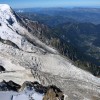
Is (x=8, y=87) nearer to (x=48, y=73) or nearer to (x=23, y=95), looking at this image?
(x=23, y=95)

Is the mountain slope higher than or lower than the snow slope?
lower

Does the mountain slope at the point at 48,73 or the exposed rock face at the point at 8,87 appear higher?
the exposed rock face at the point at 8,87

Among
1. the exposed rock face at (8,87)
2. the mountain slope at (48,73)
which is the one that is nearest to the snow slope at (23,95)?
the exposed rock face at (8,87)

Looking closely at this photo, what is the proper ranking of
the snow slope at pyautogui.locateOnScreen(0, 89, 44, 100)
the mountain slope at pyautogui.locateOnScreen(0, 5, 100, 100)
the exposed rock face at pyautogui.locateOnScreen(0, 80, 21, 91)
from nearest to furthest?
the snow slope at pyautogui.locateOnScreen(0, 89, 44, 100)
the exposed rock face at pyautogui.locateOnScreen(0, 80, 21, 91)
the mountain slope at pyautogui.locateOnScreen(0, 5, 100, 100)

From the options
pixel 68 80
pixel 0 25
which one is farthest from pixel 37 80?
pixel 0 25

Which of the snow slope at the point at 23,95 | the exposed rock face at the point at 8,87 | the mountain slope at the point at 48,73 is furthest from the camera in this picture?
the mountain slope at the point at 48,73

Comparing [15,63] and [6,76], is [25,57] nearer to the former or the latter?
[15,63]

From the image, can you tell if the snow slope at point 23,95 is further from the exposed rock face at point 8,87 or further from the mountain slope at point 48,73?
the mountain slope at point 48,73

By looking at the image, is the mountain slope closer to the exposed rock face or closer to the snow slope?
the exposed rock face

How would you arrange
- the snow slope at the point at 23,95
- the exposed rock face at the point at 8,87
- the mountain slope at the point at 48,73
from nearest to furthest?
the snow slope at the point at 23,95 → the exposed rock face at the point at 8,87 → the mountain slope at the point at 48,73

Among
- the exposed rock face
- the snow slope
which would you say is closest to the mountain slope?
the exposed rock face

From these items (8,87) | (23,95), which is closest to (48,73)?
(8,87)

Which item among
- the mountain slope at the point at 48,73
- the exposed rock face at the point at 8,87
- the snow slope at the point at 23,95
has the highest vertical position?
the snow slope at the point at 23,95
